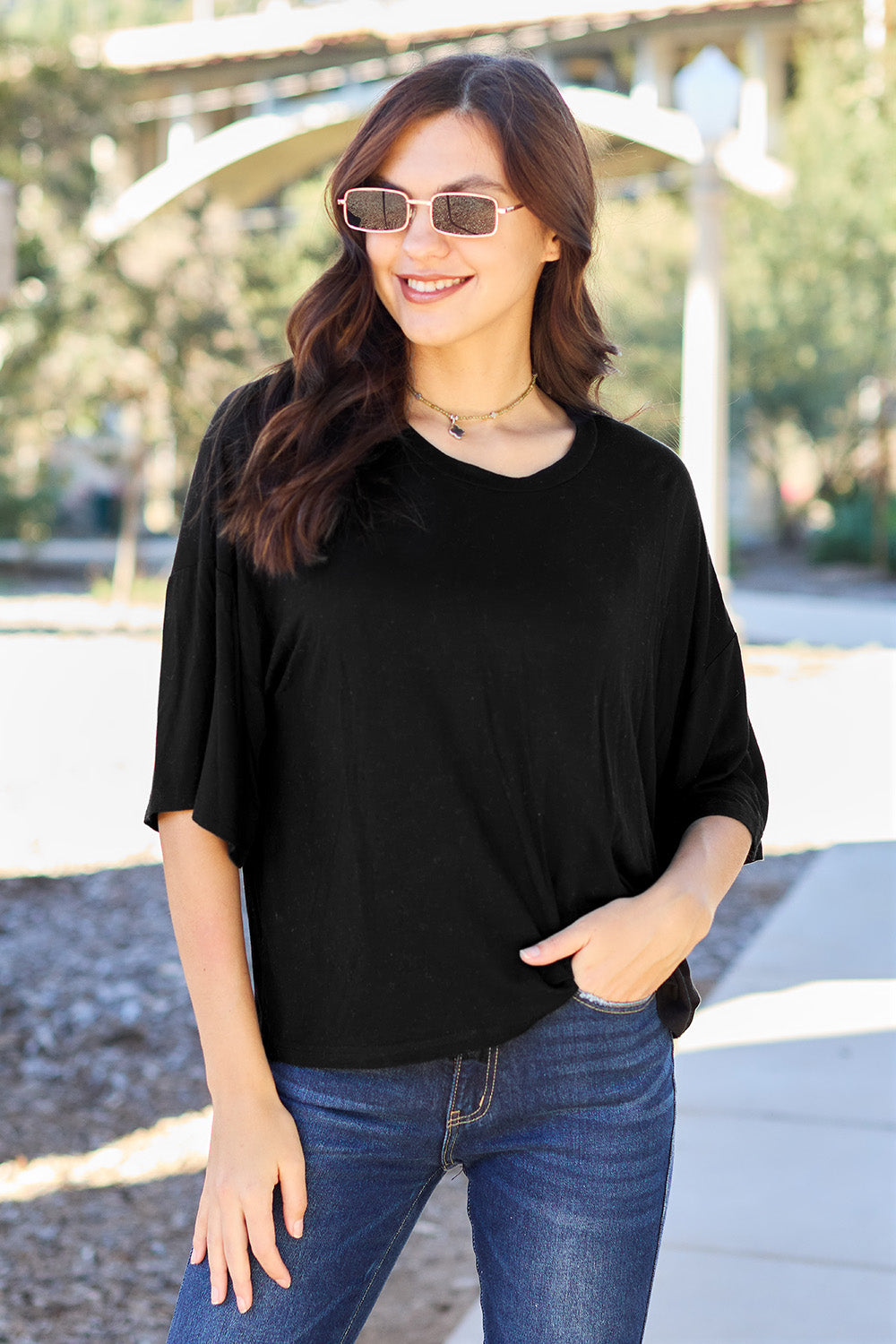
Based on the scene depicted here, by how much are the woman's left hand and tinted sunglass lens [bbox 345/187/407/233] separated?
811mm

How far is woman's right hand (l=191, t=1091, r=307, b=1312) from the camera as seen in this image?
1.55 m

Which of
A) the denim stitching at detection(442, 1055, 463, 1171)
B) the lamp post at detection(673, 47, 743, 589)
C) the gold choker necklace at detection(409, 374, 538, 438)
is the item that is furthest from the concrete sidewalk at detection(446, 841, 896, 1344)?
the lamp post at detection(673, 47, 743, 589)

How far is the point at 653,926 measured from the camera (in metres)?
1.75

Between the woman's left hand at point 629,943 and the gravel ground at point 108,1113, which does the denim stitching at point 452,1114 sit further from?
the gravel ground at point 108,1113

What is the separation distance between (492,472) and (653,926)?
54 centimetres

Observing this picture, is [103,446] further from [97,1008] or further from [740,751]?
[740,751]

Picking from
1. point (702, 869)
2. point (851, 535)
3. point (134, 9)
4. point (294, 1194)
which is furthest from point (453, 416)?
point (134, 9)

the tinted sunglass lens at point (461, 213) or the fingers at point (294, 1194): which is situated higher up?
the tinted sunglass lens at point (461, 213)

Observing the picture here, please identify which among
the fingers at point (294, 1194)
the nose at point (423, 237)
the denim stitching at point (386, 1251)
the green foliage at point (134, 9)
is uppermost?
the green foliage at point (134, 9)

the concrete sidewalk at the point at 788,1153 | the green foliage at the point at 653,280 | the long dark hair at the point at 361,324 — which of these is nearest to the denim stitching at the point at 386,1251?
the long dark hair at the point at 361,324

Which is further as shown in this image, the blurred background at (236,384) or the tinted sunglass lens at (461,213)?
the blurred background at (236,384)

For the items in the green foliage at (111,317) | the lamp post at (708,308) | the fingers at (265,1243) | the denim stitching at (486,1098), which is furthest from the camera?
the green foliage at (111,317)

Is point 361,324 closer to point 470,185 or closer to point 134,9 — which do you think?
point 470,185

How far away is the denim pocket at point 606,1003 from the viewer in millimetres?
1714
